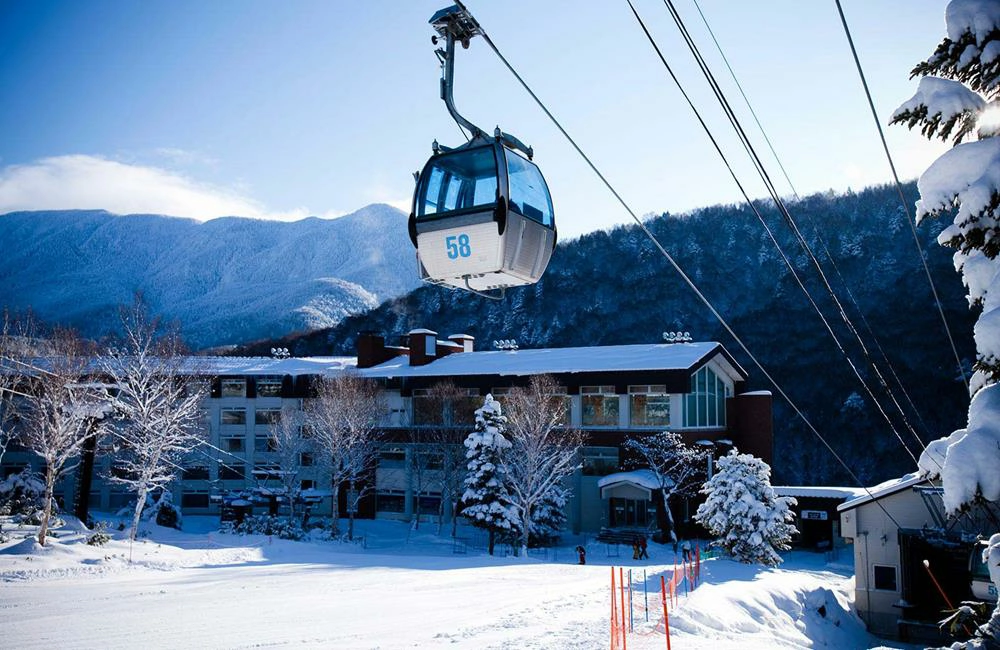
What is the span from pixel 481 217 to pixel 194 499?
4447cm

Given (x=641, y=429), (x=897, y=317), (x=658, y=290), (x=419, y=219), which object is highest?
(x=658, y=290)

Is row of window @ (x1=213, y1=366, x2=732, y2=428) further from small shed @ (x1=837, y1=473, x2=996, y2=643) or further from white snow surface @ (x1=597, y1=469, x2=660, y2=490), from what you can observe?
small shed @ (x1=837, y1=473, x2=996, y2=643)

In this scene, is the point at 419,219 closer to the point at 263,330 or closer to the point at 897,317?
the point at 897,317

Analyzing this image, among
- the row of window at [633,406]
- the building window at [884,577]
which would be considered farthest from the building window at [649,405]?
the building window at [884,577]

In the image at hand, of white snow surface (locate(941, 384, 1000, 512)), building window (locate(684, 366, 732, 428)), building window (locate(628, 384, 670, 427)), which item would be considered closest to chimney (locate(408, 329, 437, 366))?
building window (locate(628, 384, 670, 427))

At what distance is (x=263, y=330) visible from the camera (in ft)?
495

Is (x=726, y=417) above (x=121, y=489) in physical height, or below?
above

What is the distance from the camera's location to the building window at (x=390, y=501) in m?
45.0

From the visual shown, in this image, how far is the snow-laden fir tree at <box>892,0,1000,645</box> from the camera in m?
5.47

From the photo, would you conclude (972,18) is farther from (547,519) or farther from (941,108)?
(547,519)

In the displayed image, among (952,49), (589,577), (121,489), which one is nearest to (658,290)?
(121,489)

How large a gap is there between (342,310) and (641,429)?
13484cm

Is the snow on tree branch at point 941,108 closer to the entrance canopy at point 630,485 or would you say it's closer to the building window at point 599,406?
the entrance canopy at point 630,485

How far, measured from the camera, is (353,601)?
17.5m
